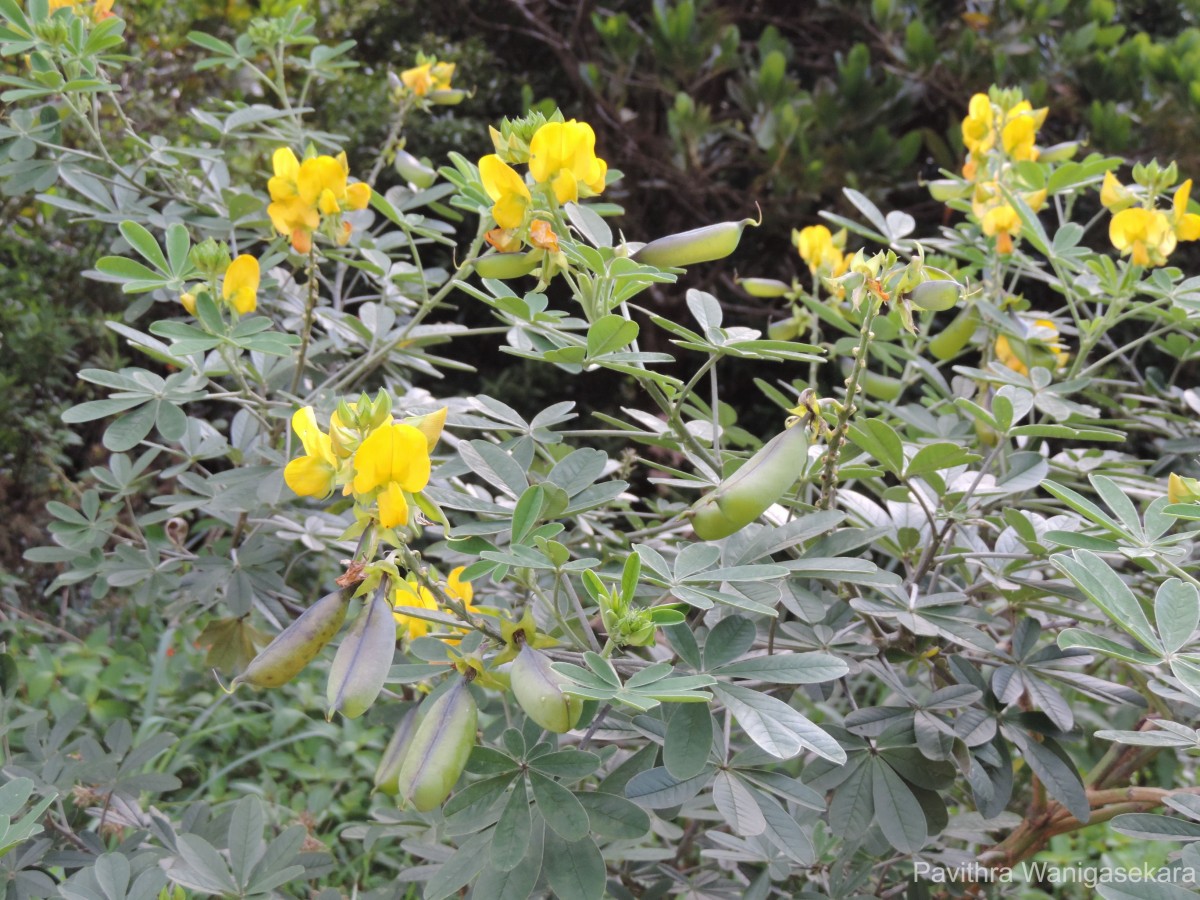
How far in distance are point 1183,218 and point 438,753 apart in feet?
3.49

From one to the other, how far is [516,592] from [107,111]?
1.98m

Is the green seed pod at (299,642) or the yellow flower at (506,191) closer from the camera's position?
the green seed pod at (299,642)

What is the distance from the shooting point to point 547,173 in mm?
806

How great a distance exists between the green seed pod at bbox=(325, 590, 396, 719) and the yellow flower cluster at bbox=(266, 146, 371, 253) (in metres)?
0.58

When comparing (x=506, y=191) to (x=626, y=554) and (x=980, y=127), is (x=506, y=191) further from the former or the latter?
(x=980, y=127)

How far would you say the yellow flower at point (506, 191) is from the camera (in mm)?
803

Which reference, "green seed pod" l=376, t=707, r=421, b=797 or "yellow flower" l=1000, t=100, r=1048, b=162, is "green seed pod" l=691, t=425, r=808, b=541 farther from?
"yellow flower" l=1000, t=100, r=1048, b=162

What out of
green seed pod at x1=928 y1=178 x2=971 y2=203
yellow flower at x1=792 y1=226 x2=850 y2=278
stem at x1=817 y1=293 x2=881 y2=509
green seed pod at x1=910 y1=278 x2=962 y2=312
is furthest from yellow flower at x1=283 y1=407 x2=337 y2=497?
green seed pod at x1=928 y1=178 x2=971 y2=203

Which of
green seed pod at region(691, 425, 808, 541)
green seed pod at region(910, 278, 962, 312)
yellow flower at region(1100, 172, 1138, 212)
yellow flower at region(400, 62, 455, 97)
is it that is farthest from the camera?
yellow flower at region(400, 62, 455, 97)

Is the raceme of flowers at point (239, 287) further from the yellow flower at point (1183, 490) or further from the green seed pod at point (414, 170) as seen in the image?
the yellow flower at point (1183, 490)

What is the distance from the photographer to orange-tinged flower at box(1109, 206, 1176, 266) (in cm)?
112

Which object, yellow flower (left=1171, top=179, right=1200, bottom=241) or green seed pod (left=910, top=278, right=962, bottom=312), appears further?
yellow flower (left=1171, top=179, right=1200, bottom=241)

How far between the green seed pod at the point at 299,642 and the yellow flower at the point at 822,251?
997 mm

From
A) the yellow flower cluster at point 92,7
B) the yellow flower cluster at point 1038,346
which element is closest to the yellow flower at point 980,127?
the yellow flower cluster at point 1038,346
